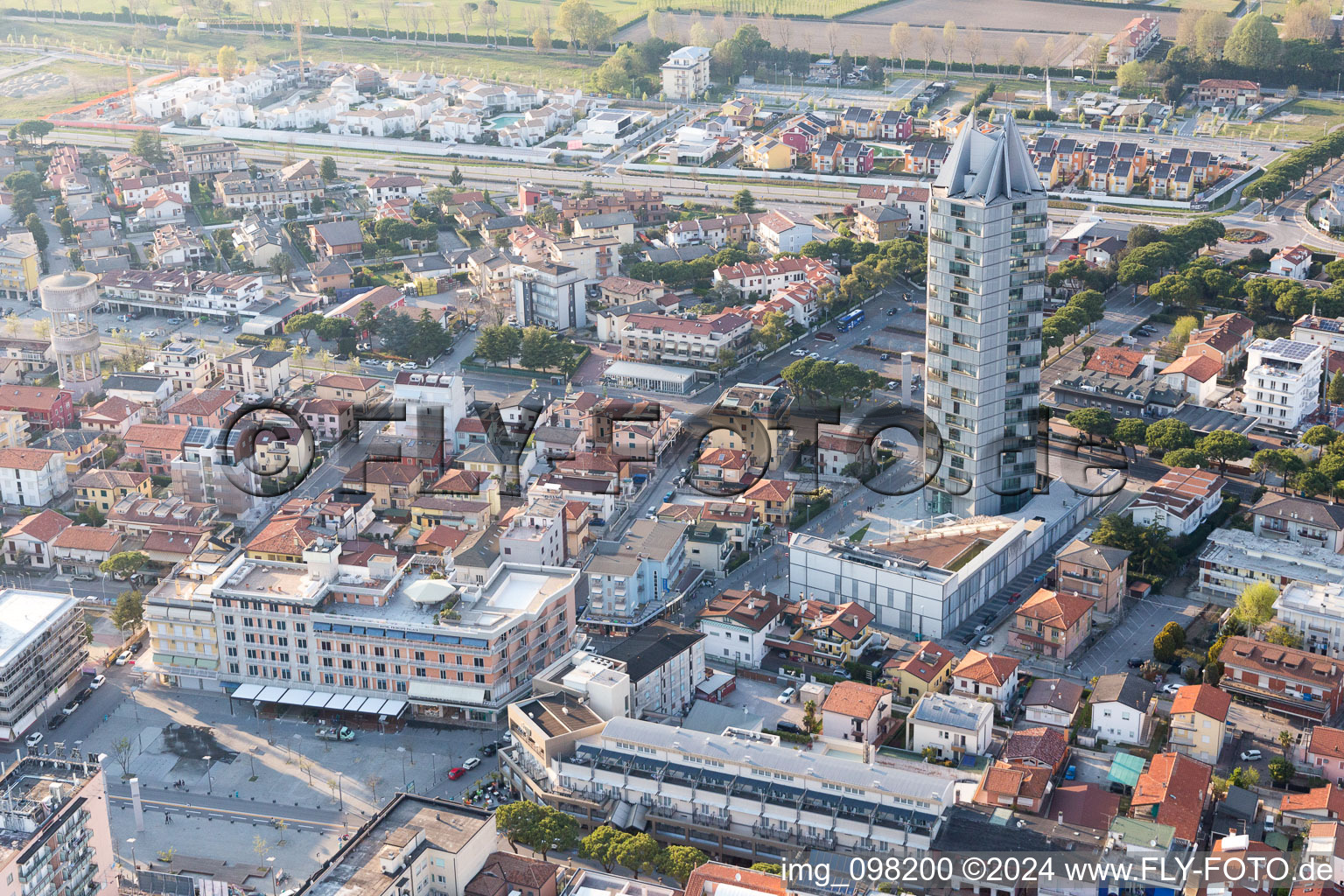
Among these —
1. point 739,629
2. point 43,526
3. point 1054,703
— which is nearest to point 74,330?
point 43,526

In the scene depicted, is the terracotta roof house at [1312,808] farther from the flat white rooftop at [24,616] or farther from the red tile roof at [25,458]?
the red tile roof at [25,458]

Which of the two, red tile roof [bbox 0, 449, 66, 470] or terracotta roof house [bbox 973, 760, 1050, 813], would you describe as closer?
terracotta roof house [bbox 973, 760, 1050, 813]

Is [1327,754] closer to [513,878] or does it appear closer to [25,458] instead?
[513,878]

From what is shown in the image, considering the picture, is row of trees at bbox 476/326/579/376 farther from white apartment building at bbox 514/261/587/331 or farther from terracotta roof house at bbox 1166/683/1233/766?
terracotta roof house at bbox 1166/683/1233/766

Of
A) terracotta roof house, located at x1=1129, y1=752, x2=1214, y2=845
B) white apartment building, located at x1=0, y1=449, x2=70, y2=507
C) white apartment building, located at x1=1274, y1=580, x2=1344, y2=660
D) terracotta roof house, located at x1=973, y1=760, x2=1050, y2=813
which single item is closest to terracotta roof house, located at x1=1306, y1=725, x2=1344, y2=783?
terracotta roof house, located at x1=1129, y1=752, x2=1214, y2=845

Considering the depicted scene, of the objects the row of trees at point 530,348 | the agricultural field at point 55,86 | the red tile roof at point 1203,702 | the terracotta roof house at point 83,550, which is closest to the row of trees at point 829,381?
the row of trees at point 530,348

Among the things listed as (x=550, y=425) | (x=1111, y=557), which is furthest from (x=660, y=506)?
(x=1111, y=557)

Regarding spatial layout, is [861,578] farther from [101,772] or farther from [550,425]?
[101,772]
